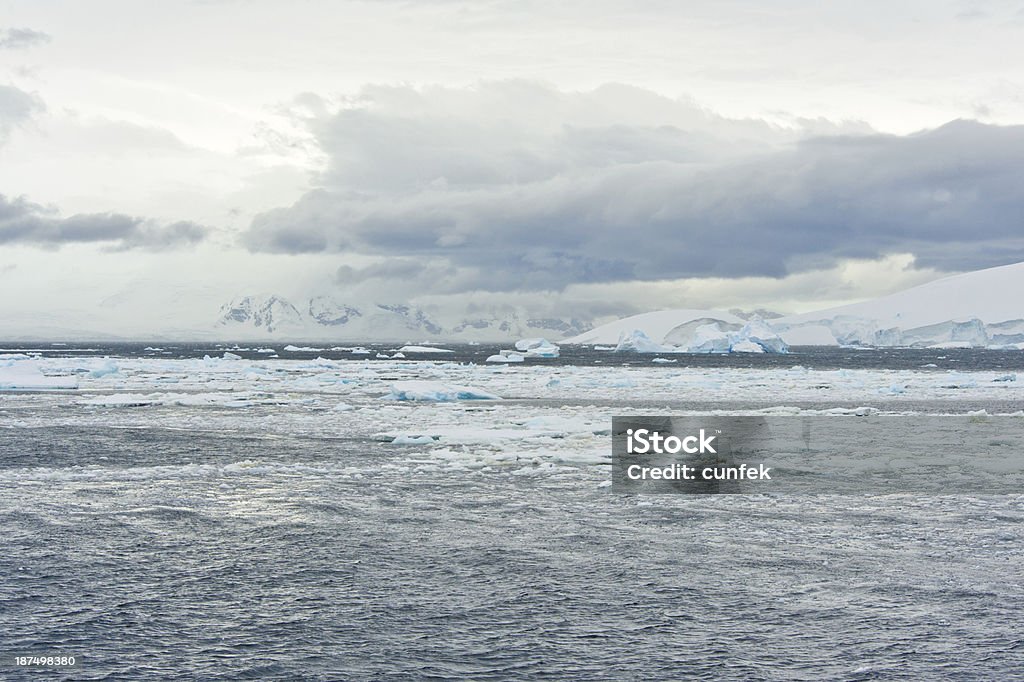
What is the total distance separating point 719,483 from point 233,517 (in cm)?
819

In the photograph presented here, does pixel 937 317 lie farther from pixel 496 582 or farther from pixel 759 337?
pixel 496 582

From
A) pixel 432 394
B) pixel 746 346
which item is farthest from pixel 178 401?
pixel 746 346

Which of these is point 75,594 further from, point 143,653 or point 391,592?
point 391,592

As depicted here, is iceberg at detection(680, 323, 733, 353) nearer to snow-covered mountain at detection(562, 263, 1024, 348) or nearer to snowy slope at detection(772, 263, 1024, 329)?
snow-covered mountain at detection(562, 263, 1024, 348)

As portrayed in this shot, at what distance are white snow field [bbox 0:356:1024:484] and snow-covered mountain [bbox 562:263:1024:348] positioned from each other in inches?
3554

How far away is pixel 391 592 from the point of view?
9.30 metres

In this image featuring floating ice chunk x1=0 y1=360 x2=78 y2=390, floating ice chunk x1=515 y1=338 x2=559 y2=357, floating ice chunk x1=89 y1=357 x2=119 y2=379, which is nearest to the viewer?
floating ice chunk x1=0 y1=360 x2=78 y2=390

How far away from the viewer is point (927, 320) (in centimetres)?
15288

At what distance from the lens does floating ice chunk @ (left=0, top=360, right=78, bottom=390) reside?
139ft

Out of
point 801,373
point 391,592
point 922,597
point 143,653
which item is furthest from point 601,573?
point 801,373

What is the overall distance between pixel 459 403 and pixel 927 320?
137662mm

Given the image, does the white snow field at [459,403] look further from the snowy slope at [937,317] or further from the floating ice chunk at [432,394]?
the snowy slope at [937,317]

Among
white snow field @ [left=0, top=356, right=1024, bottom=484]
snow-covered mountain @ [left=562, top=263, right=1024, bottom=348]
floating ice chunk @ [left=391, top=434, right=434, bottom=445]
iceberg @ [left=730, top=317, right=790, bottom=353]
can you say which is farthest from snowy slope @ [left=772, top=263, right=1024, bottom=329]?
floating ice chunk @ [left=391, top=434, right=434, bottom=445]

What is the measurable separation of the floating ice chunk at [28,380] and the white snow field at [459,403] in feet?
0.27
